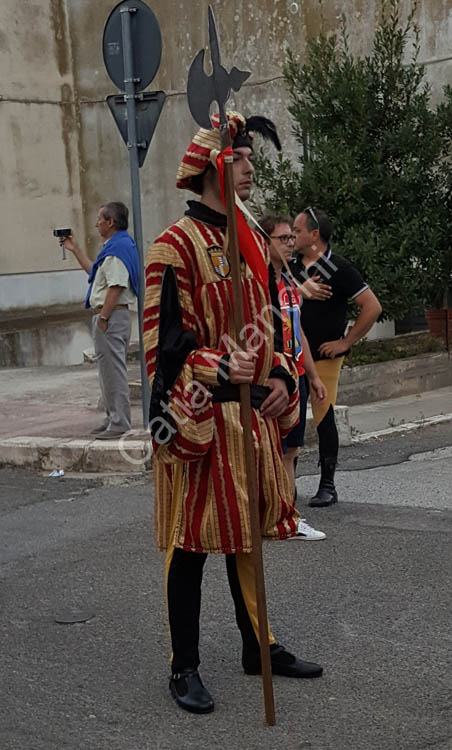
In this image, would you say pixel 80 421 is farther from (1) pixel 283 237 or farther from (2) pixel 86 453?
(1) pixel 283 237

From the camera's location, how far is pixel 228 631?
188 inches

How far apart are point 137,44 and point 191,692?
18.7ft

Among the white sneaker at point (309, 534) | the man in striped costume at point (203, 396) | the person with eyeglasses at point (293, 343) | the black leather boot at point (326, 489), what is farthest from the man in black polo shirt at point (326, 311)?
the man in striped costume at point (203, 396)

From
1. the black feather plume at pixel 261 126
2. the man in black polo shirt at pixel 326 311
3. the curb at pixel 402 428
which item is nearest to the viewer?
the black feather plume at pixel 261 126

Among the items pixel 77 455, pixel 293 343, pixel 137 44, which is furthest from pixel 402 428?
pixel 293 343

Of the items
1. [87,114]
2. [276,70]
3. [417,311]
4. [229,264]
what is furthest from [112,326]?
[87,114]

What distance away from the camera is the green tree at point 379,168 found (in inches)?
450

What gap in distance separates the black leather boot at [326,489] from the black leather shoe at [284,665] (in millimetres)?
2700

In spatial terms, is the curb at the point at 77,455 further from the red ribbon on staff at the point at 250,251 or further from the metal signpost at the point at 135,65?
the red ribbon on staff at the point at 250,251

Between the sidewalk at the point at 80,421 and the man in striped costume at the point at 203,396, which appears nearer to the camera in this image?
the man in striped costume at the point at 203,396

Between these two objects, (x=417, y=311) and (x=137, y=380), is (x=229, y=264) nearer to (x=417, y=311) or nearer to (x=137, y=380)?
(x=137, y=380)

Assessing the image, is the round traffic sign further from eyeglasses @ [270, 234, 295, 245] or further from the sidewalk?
the sidewalk

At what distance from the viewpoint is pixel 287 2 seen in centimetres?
1462

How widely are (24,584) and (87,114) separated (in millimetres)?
12241
